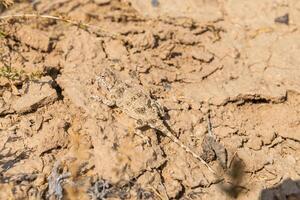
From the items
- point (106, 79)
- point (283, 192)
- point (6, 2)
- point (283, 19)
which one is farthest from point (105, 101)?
point (283, 19)

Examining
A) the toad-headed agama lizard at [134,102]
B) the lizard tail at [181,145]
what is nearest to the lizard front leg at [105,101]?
the toad-headed agama lizard at [134,102]

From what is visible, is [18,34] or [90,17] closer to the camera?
[18,34]

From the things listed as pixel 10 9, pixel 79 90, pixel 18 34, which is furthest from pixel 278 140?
pixel 10 9

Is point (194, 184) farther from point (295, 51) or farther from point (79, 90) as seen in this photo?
point (295, 51)

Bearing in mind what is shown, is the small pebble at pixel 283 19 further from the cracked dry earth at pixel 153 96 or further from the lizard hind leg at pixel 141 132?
the lizard hind leg at pixel 141 132

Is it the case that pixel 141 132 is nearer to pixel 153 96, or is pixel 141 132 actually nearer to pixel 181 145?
pixel 181 145

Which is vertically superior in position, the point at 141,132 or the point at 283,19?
the point at 283,19
